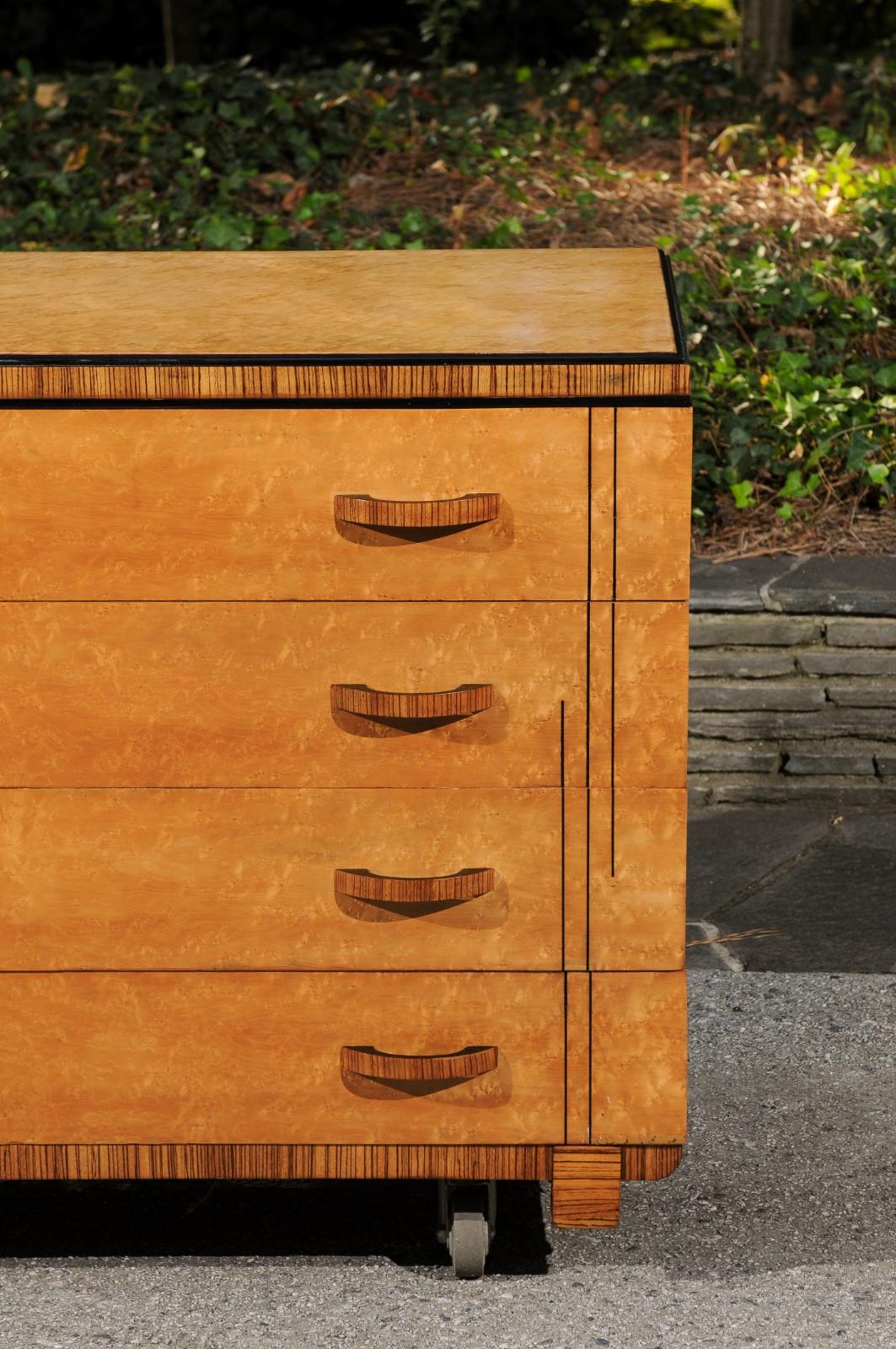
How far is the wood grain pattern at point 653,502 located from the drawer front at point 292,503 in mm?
45

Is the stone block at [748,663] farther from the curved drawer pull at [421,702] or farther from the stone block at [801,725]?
the curved drawer pull at [421,702]

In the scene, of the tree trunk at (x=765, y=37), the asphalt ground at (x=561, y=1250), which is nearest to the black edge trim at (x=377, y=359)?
the asphalt ground at (x=561, y=1250)

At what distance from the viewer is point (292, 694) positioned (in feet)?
7.27

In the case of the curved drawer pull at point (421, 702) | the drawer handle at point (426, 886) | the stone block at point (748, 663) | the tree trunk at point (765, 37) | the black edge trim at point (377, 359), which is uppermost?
the black edge trim at point (377, 359)

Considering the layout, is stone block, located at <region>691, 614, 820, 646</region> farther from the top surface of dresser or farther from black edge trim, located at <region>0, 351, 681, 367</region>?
black edge trim, located at <region>0, 351, 681, 367</region>

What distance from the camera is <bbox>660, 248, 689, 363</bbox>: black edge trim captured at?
7.02 ft

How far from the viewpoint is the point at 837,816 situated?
419 centimetres

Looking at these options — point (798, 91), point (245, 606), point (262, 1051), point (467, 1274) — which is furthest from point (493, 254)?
point (798, 91)

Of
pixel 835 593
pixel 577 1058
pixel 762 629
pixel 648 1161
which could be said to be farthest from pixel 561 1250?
pixel 835 593

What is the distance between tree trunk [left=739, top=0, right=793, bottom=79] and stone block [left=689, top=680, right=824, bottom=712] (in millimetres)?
4820

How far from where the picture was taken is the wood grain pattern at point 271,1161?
2.32 m

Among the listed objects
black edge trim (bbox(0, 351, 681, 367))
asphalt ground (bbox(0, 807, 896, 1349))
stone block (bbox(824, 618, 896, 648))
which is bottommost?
asphalt ground (bbox(0, 807, 896, 1349))

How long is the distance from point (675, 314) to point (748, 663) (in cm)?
195

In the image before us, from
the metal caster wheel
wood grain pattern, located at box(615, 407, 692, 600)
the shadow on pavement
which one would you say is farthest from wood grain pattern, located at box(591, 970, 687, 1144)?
wood grain pattern, located at box(615, 407, 692, 600)
